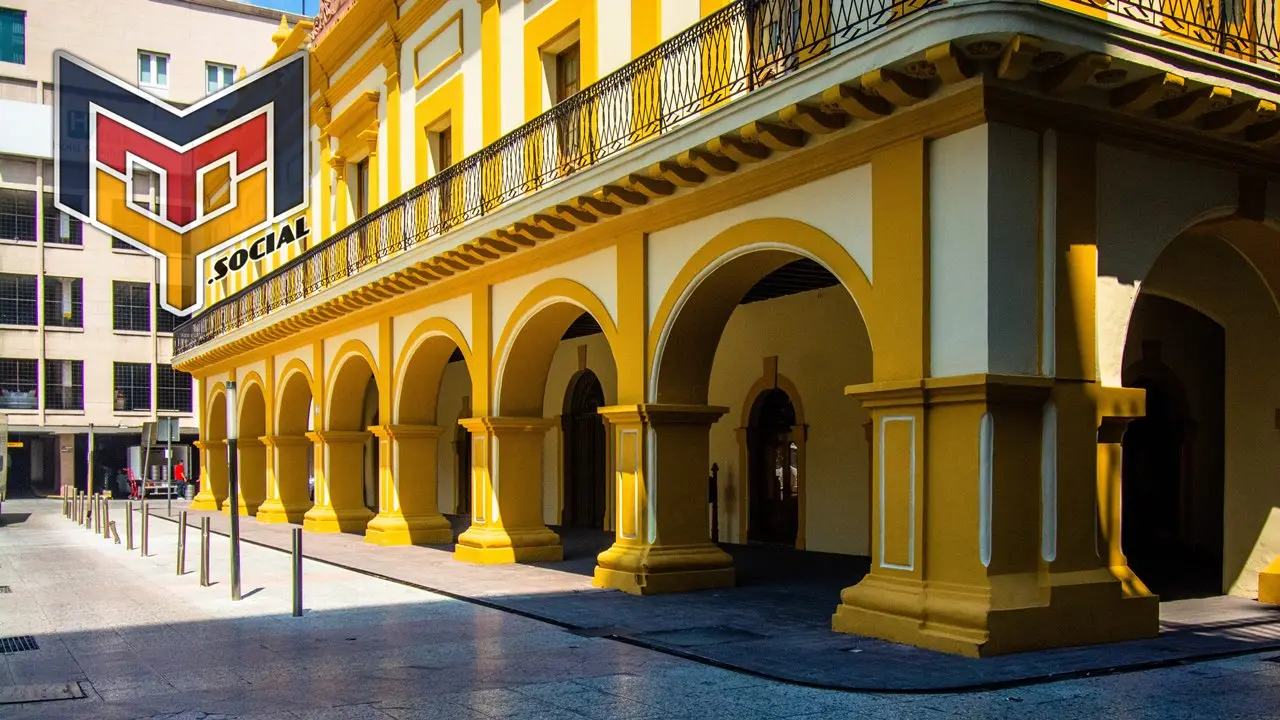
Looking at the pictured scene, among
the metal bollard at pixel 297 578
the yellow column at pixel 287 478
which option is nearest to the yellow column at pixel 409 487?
the yellow column at pixel 287 478

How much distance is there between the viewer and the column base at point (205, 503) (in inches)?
1280

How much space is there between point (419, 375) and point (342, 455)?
4.43 metres

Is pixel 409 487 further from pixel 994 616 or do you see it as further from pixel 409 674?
pixel 994 616

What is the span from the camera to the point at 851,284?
10164 millimetres

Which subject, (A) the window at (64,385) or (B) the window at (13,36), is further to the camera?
(A) the window at (64,385)

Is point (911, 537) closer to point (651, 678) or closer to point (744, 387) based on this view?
point (651, 678)

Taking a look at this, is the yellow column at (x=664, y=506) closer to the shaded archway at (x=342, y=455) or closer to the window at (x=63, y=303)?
the shaded archway at (x=342, y=455)

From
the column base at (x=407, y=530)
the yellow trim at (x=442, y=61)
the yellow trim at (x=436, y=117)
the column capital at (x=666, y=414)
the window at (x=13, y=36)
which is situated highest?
the window at (x=13, y=36)

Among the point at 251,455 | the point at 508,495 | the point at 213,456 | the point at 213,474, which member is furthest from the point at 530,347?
the point at 213,474

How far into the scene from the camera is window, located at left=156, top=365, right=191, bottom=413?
46938 millimetres

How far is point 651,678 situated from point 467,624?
10.4 ft

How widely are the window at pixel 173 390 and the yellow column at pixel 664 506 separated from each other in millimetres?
38310

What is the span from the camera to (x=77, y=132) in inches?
221

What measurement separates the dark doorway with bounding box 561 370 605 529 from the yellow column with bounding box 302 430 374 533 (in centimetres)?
394
